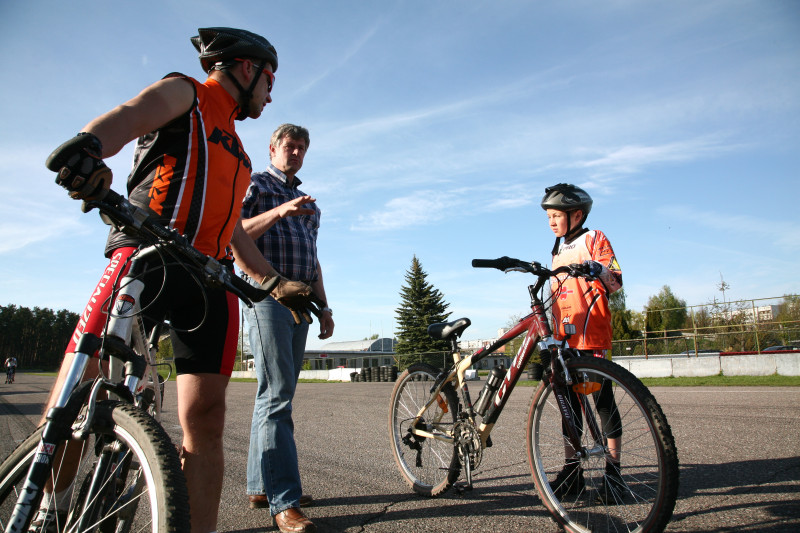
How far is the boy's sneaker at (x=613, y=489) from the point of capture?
2.80 m

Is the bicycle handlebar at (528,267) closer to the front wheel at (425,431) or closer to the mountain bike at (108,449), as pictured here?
the front wheel at (425,431)

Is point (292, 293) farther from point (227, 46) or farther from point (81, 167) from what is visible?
point (227, 46)

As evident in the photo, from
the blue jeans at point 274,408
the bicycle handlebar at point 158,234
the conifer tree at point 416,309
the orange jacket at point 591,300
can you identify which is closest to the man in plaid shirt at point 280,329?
the blue jeans at point 274,408

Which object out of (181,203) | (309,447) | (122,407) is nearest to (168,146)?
(181,203)

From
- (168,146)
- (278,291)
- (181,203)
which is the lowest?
(278,291)

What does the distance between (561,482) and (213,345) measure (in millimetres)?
2170

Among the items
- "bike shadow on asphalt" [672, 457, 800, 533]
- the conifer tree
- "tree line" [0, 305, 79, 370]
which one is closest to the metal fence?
"bike shadow on asphalt" [672, 457, 800, 533]

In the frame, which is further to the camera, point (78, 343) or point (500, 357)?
point (500, 357)

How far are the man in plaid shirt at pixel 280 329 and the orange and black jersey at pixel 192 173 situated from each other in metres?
0.67

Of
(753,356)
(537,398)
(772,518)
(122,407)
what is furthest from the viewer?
(753,356)

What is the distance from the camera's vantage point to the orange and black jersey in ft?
6.75

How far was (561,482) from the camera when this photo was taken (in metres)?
3.06

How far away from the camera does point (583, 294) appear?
360 centimetres

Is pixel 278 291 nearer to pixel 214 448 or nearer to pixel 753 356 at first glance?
pixel 214 448
